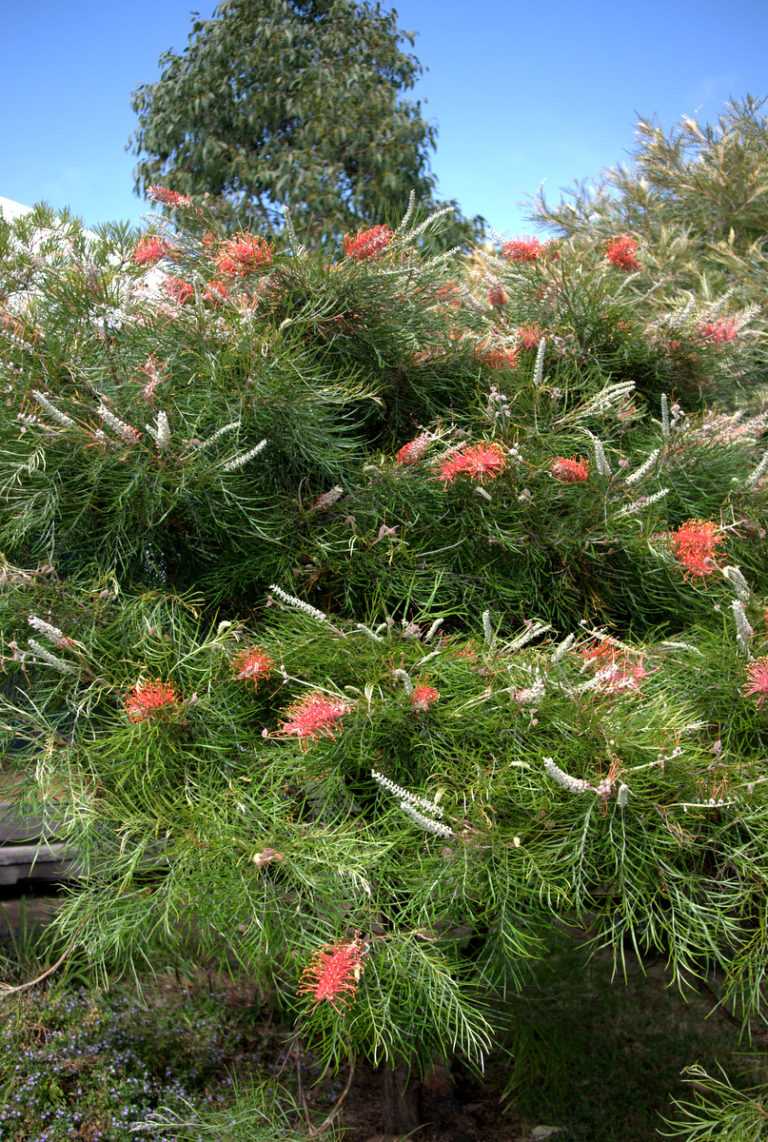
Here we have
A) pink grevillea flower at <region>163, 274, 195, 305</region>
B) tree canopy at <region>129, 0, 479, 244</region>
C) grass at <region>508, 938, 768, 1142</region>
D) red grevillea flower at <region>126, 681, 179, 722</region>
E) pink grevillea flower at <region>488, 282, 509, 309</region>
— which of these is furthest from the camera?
tree canopy at <region>129, 0, 479, 244</region>

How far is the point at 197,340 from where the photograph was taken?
1.67 meters

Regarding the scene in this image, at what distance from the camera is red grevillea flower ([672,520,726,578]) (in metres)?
1.63

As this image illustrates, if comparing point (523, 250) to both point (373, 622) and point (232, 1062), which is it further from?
point (232, 1062)

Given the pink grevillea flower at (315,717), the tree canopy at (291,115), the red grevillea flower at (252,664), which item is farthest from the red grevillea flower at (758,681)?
the tree canopy at (291,115)

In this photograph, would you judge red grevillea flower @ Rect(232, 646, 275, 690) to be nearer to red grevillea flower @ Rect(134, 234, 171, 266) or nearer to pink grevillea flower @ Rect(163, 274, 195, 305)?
pink grevillea flower @ Rect(163, 274, 195, 305)

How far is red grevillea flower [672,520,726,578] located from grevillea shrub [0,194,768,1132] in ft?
Result: 0.04

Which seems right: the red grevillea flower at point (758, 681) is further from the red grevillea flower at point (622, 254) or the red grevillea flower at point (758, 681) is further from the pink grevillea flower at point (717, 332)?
→ the red grevillea flower at point (622, 254)

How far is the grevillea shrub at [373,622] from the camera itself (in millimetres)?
1303

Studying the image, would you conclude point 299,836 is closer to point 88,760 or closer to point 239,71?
point 88,760

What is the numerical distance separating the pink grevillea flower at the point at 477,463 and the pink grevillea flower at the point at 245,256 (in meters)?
0.50

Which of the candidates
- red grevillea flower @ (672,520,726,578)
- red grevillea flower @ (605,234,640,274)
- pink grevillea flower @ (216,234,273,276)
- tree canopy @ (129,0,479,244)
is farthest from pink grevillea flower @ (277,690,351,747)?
tree canopy @ (129,0,479,244)

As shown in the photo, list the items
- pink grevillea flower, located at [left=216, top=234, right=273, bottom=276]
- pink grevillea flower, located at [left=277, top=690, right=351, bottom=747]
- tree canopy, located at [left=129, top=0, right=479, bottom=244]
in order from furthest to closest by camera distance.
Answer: tree canopy, located at [left=129, top=0, right=479, bottom=244] → pink grevillea flower, located at [left=216, top=234, right=273, bottom=276] → pink grevillea flower, located at [left=277, top=690, right=351, bottom=747]

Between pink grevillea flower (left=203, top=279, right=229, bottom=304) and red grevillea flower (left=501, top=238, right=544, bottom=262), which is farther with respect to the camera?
red grevillea flower (left=501, top=238, right=544, bottom=262)

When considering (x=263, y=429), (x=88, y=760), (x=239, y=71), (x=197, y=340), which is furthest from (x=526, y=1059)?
(x=239, y=71)
